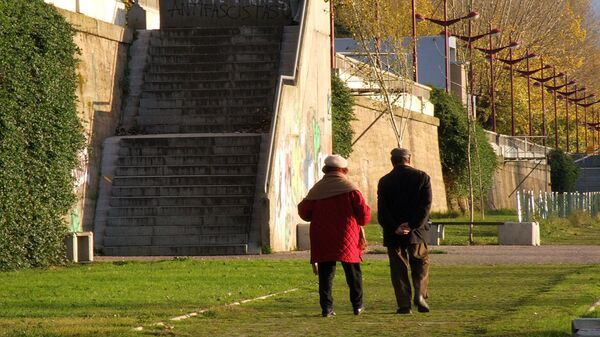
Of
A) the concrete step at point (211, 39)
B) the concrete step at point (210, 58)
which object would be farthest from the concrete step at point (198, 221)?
the concrete step at point (211, 39)

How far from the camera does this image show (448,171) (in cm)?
6506

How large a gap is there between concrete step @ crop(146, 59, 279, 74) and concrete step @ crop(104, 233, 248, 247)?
517 centimetres

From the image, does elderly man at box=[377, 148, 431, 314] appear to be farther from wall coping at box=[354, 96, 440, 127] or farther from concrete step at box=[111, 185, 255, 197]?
wall coping at box=[354, 96, 440, 127]

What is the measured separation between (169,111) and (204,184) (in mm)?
2906

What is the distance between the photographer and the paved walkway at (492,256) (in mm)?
26906

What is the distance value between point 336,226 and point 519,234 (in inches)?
800

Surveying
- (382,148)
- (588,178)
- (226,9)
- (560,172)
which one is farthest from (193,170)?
(588,178)

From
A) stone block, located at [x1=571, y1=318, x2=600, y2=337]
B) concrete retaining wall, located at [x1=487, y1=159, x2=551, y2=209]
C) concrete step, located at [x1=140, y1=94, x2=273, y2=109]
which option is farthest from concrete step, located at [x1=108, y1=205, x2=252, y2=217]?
concrete retaining wall, located at [x1=487, y1=159, x2=551, y2=209]

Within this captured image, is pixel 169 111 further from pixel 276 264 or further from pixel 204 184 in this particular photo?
pixel 276 264

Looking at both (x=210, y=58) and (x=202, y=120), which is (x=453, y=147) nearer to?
(x=210, y=58)

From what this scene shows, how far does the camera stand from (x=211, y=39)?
33844 millimetres

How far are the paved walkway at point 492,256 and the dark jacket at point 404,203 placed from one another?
33.2 ft

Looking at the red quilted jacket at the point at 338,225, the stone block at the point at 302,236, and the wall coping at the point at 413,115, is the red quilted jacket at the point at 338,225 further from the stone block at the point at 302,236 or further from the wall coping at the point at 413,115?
the wall coping at the point at 413,115

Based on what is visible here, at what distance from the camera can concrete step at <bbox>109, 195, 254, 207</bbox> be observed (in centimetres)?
2931
